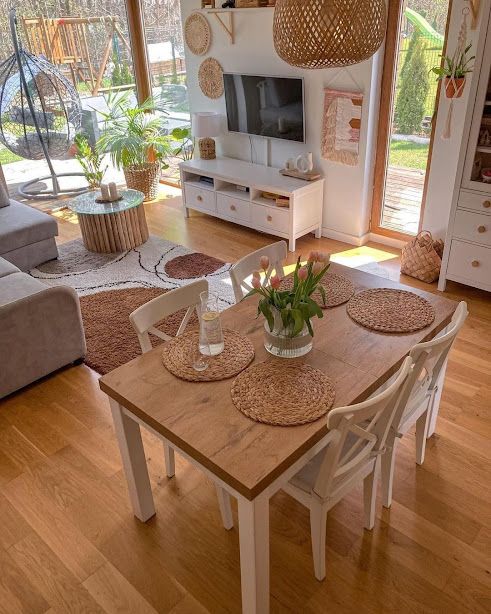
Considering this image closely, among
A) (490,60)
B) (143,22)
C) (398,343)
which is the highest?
(143,22)

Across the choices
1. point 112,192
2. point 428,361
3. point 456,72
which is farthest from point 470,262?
point 112,192

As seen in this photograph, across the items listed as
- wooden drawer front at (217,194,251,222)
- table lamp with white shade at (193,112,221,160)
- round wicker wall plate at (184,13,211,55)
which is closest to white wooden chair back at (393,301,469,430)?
wooden drawer front at (217,194,251,222)

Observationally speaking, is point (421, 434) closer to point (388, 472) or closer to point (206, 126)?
point (388, 472)

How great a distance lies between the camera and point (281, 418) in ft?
5.24

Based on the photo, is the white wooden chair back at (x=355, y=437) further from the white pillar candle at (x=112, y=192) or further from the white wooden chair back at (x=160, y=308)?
the white pillar candle at (x=112, y=192)

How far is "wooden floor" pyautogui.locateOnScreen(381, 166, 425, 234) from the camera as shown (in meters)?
4.27

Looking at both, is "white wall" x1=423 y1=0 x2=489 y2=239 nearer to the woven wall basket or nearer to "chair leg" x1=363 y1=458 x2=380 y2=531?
the woven wall basket

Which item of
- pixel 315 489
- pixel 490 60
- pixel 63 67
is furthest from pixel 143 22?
pixel 315 489

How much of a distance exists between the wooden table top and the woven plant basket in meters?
3.89

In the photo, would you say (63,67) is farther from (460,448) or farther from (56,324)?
(460,448)

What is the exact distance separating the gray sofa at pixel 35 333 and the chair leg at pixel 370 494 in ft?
6.19

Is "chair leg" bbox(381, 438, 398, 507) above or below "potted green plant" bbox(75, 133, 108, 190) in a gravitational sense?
below

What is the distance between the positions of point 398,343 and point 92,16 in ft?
17.7

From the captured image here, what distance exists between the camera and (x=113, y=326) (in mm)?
3498
